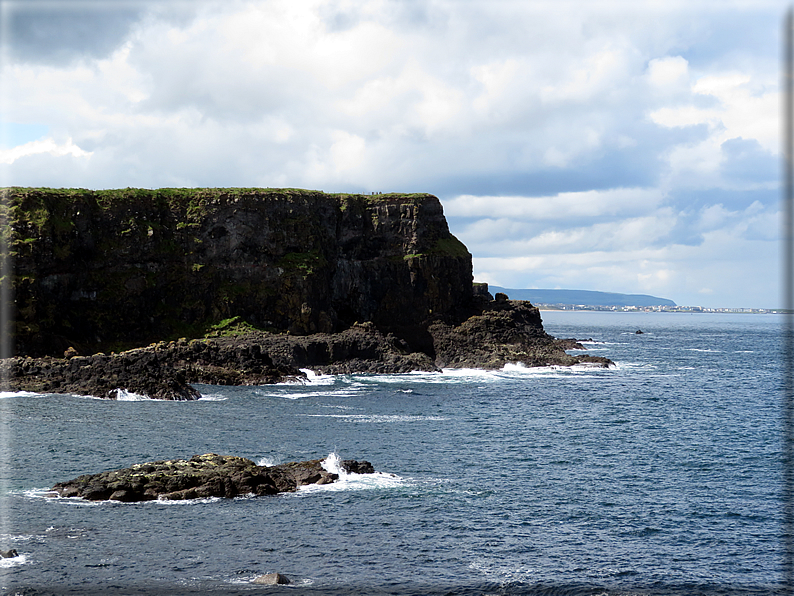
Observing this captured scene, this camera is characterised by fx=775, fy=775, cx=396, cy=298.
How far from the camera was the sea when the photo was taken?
23281mm

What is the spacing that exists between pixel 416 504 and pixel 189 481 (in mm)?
9485

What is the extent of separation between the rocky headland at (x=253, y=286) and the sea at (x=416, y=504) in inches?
935

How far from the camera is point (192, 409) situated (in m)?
57.2

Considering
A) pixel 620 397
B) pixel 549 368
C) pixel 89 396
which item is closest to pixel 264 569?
pixel 89 396

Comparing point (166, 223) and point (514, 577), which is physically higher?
point (166, 223)

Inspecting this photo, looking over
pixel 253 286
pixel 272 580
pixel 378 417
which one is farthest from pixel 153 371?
pixel 272 580

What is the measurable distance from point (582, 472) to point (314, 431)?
17.1 metres

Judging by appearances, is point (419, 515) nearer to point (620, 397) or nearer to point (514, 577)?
point (514, 577)

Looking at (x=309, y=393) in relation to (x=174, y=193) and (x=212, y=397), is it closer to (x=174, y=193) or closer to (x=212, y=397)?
(x=212, y=397)

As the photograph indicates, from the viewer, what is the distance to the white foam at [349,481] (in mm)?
33406

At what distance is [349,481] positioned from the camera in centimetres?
3469

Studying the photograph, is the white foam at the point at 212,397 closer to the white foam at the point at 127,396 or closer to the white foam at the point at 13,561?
the white foam at the point at 127,396

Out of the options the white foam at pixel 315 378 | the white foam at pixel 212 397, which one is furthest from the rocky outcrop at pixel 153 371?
the white foam at pixel 315 378

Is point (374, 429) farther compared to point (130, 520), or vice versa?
point (374, 429)
